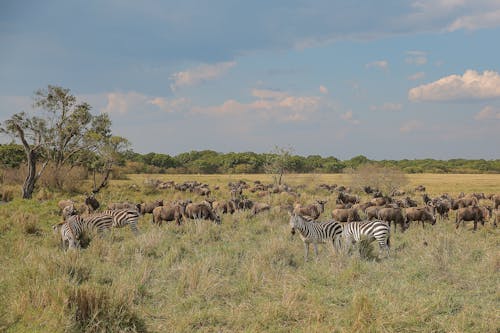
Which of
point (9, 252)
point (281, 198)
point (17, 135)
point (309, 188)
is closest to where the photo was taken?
point (9, 252)

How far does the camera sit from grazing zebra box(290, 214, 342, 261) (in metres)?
11.6

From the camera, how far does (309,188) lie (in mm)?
44469

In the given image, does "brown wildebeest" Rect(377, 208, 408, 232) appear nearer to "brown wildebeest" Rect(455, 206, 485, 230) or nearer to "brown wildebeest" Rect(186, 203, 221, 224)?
"brown wildebeest" Rect(455, 206, 485, 230)

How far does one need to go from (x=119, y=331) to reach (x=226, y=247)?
6.52 meters

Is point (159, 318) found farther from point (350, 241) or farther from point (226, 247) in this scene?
point (350, 241)

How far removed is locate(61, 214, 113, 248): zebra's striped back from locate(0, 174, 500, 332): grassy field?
29.5 inches

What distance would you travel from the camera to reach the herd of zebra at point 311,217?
472 inches

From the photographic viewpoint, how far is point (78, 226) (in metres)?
13.3

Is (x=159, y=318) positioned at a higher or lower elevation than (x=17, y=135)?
lower

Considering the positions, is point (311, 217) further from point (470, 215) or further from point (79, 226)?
point (79, 226)

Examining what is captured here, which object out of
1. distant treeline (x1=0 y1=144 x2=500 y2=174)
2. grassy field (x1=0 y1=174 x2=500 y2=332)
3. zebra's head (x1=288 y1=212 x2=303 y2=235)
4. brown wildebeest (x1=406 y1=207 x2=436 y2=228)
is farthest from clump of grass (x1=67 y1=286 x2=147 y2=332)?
distant treeline (x1=0 y1=144 x2=500 y2=174)

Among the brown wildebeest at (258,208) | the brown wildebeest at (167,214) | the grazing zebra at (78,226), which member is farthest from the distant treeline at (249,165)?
the grazing zebra at (78,226)

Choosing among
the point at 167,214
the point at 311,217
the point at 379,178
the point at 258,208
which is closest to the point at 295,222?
the point at 311,217

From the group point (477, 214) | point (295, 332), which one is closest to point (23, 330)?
point (295, 332)
